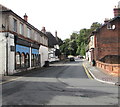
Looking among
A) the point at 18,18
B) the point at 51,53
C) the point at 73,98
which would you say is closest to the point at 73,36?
the point at 51,53

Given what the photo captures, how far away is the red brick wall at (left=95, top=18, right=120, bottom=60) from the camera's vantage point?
1221 inches

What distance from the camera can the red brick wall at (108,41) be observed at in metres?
31.0

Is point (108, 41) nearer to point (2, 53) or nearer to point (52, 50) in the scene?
point (2, 53)

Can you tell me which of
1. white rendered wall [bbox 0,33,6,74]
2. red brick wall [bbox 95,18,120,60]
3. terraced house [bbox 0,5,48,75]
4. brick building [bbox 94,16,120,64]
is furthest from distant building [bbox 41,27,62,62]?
white rendered wall [bbox 0,33,6,74]

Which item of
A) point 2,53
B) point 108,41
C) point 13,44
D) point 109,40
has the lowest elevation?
point 2,53

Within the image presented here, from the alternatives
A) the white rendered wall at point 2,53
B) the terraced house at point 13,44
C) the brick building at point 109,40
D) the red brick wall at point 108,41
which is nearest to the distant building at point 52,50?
the red brick wall at point 108,41

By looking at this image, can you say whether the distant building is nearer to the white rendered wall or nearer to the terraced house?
the terraced house

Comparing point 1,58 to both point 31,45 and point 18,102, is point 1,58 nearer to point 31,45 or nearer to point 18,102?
point 31,45

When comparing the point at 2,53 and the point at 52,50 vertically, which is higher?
the point at 52,50

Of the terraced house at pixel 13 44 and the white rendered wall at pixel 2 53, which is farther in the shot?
the terraced house at pixel 13 44

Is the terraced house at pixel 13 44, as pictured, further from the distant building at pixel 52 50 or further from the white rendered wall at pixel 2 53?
the distant building at pixel 52 50

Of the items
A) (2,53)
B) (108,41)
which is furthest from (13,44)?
(108,41)

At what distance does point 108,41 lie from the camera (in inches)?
1252

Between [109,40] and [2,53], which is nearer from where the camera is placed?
[2,53]
